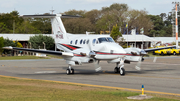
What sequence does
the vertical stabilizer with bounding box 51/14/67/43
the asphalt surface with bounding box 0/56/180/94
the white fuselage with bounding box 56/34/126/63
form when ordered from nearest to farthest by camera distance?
the asphalt surface with bounding box 0/56/180/94 → the white fuselage with bounding box 56/34/126/63 → the vertical stabilizer with bounding box 51/14/67/43

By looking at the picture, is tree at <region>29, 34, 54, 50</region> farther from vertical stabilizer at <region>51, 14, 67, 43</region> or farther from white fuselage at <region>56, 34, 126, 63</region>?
white fuselage at <region>56, 34, 126, 63</region>

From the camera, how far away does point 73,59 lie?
2036cm

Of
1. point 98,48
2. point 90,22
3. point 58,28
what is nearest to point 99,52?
point 98,48

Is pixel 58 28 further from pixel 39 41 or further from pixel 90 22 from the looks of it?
pixel 90 22

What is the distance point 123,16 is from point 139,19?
20.1 feet

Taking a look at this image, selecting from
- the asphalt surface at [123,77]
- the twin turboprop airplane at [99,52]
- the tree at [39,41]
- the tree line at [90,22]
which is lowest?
the asphalt surface at [123,77]

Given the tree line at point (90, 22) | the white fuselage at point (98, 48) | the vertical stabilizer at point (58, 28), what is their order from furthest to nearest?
the tree line at point (90, 22) → the vertical stabilizer at point (58, 28) → the white fuselage at point (98, 48)

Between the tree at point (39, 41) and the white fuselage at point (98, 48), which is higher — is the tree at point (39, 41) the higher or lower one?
the higher one

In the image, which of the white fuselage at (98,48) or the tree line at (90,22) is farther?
the tree line at (90,22)

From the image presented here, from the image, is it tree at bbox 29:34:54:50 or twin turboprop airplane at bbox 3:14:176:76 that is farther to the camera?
tree at bbox 29:34:54:50

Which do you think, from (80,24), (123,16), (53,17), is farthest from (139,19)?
(53,17)

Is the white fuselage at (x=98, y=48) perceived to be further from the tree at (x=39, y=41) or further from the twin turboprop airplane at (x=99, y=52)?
the tree at (x=39, y=41)

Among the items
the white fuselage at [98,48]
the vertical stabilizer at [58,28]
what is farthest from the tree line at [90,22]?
the white fuselage at [98,48]

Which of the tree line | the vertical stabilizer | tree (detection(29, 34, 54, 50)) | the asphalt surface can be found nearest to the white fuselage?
the asphalt surface
